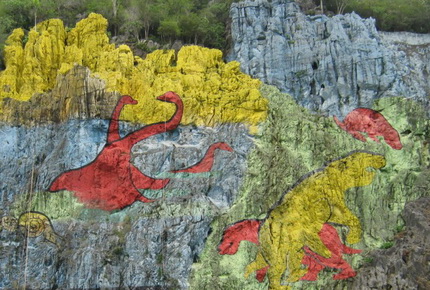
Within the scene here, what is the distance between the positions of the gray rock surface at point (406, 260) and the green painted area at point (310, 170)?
0.50 meters

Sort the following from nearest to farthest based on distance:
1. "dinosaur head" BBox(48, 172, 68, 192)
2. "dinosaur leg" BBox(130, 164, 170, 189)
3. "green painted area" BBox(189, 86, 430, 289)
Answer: "green painted area" BBox(189, 86, 430, 289) → "dinosaur head" BBox(48, 172, 68, 192) → "dinosaur leg" BBox(130, 164, 170, 189)

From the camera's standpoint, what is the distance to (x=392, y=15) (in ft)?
72.3

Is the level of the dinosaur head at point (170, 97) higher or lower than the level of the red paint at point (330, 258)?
higher

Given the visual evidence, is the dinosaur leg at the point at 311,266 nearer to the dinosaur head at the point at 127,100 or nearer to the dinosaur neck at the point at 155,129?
the dinosaur neck at the point at 155,129

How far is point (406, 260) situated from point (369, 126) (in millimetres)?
5534

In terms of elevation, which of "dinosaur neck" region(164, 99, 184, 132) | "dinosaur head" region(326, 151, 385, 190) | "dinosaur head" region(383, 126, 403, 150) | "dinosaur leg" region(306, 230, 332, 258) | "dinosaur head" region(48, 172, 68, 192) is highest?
"dinosaur neck" region(164, 99, 184, 132)

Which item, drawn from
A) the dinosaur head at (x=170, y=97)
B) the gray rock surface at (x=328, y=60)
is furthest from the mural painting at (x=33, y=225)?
the gray rock surface at (x=328, y=60)

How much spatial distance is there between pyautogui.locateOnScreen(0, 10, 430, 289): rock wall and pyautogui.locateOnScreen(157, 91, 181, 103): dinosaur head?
5 centimetres

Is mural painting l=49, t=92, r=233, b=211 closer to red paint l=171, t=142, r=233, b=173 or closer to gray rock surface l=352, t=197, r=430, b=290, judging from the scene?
red paint l=171, t=142, r=233, b=173

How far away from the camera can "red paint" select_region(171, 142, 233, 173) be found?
16.1m

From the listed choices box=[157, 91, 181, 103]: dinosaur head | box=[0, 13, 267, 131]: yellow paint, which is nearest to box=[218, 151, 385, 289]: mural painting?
box=[0, 13, 267, 131]: yellow paint

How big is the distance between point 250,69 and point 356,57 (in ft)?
13.5

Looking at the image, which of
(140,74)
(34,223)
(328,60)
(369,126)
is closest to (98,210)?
(34,223)

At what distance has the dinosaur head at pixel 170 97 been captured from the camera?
16.8m
